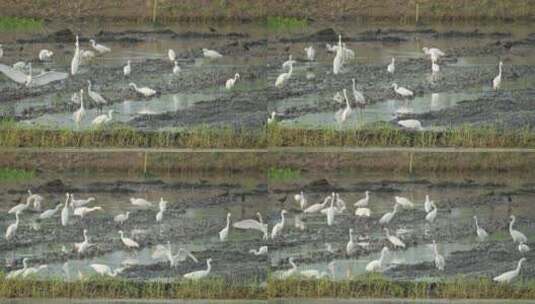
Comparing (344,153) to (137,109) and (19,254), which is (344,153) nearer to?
(137,109)

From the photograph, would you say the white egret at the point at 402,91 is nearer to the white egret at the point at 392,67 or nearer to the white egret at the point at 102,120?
the white egret at the point at 392,67

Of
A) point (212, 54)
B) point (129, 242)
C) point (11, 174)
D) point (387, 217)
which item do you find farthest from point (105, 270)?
point (387, 217)

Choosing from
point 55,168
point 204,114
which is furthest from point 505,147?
point 55,168

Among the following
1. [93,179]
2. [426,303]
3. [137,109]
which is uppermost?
[137,109]

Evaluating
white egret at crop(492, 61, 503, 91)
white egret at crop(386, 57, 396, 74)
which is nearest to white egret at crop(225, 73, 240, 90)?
white egret at crop(386, 57, 396, 74)

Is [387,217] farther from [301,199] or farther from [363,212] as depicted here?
[301,199]

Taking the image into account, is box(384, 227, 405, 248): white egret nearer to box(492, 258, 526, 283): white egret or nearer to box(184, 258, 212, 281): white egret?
box(492, 258, 526, 283): white egret
